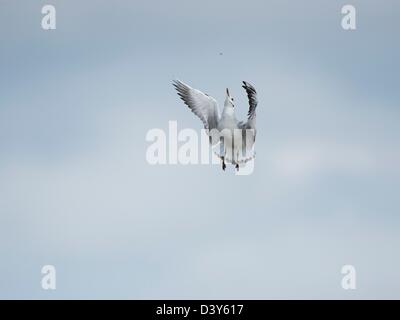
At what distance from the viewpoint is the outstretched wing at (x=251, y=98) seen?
10953 mm

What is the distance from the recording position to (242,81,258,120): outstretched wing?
431 inches

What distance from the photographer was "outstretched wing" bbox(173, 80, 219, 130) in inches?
440

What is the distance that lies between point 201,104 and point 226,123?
46cm

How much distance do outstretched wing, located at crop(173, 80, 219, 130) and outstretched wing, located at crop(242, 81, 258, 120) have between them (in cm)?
49

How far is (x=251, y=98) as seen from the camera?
11109mm

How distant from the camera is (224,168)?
11.0 meters

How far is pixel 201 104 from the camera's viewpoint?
11.4 metres

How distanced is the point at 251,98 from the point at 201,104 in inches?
29.0

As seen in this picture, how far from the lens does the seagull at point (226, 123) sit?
11141 mm

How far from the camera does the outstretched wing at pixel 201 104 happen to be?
11180 mm
